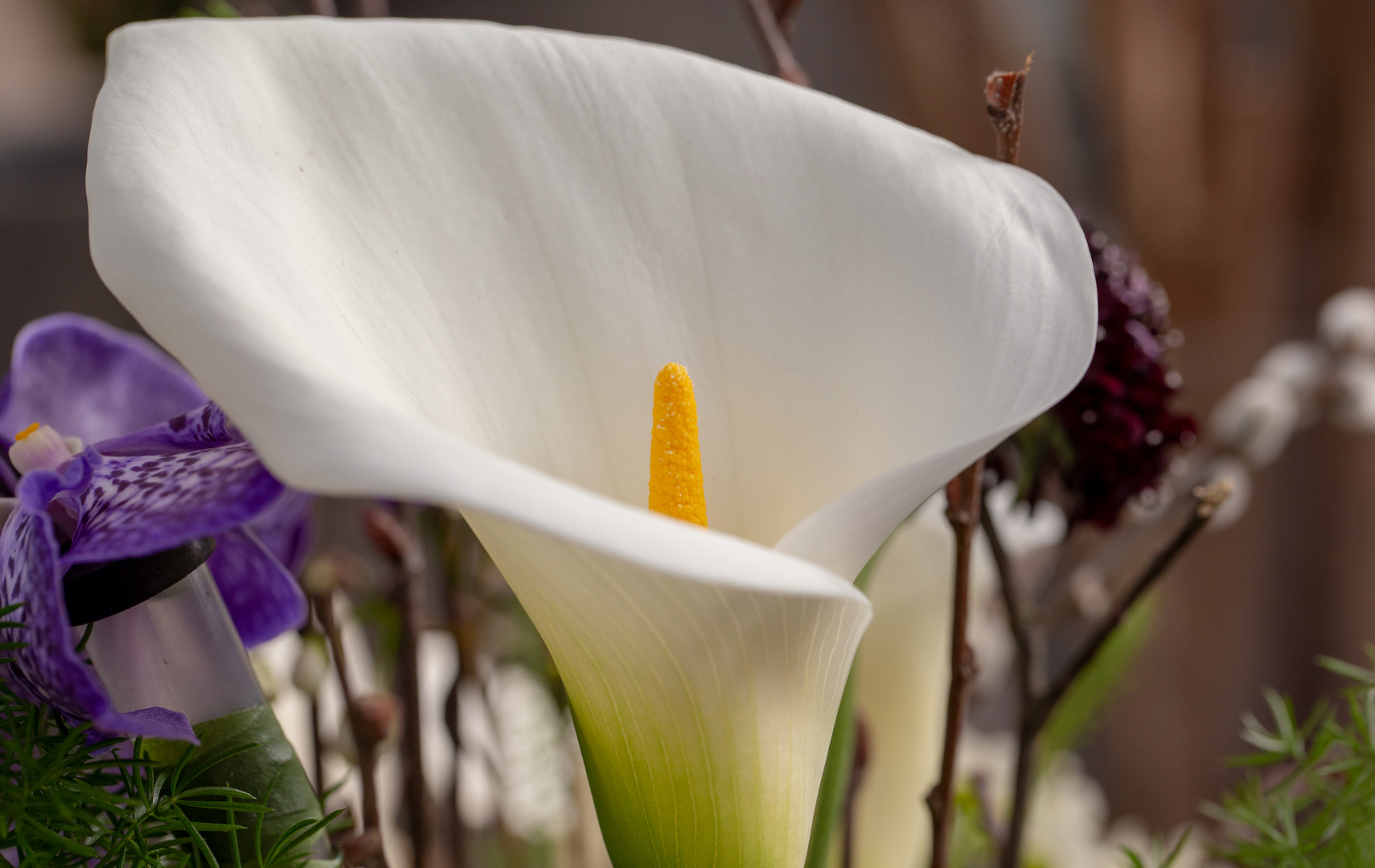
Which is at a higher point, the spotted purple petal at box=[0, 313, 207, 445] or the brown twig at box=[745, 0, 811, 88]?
Result: the brown twig at box=[745, 0, 811, 88]

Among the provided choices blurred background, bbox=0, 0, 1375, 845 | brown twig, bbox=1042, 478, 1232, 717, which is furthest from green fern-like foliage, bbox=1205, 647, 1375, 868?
blurred background, bbox=0, 0, 1375, 845

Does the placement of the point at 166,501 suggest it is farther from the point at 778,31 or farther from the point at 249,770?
the point at 778,31

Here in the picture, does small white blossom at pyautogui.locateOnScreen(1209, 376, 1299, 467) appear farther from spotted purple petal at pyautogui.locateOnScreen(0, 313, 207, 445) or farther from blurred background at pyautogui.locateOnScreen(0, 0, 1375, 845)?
blurred background at pyautogui.locateOnScreen(0, 0, 1375, 845)

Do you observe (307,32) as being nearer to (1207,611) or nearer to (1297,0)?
(1297,0)

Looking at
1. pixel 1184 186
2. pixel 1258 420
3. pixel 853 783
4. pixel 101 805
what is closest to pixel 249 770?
pixel 101 805

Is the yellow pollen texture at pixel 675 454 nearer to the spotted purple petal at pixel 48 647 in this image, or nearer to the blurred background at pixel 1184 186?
the spotted purple petal at pixel 48 647

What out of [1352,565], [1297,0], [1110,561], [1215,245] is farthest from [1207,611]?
[1110,561]

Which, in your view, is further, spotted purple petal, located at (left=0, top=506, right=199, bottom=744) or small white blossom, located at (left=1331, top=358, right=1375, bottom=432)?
small white blossom, located at (left=1331, top=358, right=1375, bottom=432)
